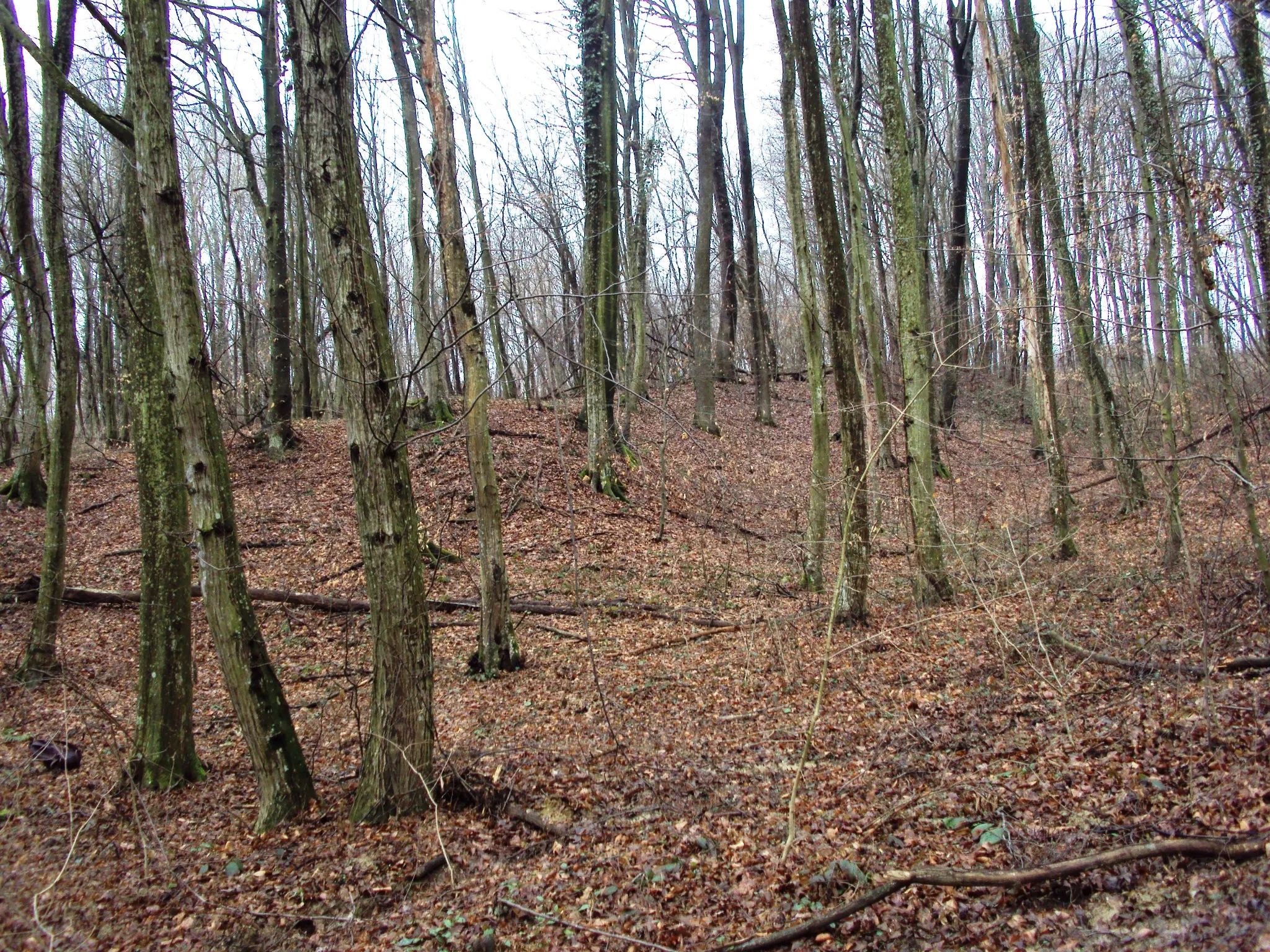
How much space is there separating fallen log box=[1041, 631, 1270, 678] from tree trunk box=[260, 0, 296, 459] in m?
13.4

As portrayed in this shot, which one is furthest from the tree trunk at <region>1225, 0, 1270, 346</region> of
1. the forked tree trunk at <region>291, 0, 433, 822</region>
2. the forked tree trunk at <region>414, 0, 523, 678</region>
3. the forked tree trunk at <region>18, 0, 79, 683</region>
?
the forked tree trunk at <region>18, 0, 79, 683</region>

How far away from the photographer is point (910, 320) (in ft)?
28.7

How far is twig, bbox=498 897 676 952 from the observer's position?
138 inches

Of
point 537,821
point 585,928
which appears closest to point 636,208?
point 537,821

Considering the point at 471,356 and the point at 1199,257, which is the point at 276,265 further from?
the point at 1199,257

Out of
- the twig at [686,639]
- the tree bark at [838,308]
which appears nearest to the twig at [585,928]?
the twig at [686,639]

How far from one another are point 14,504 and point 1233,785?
1554 centimetres

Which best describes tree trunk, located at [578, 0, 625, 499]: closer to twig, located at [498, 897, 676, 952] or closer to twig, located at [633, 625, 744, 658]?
twig, located at [633, 625, 744, 658]

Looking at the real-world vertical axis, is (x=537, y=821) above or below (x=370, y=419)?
below

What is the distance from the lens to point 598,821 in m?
4.87

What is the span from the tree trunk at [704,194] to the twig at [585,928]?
15518mm

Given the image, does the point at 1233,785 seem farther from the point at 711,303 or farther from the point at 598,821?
the point at 711,303

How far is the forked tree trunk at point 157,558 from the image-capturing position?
5641 millimetres

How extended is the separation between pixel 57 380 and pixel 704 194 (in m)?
14.8
